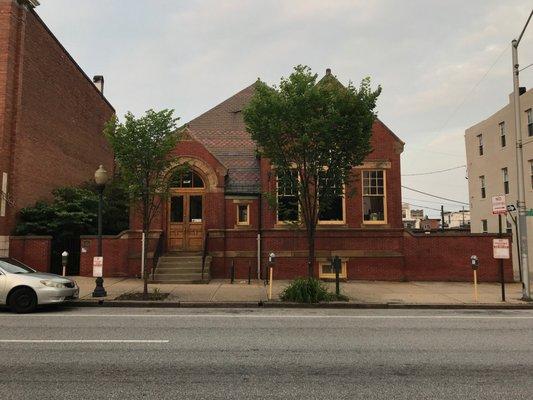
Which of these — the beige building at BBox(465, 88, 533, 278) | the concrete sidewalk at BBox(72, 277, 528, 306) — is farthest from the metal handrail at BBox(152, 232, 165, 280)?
the beige building at BBox(465, 88, 533, 278)

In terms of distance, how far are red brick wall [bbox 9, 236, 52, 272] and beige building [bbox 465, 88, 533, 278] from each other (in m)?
25.4

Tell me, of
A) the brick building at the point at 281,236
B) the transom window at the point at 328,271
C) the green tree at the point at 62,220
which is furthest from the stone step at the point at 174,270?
the transom window at the point at 328,271

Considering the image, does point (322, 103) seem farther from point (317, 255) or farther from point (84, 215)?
point (84, 215)

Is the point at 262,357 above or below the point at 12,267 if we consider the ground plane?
below

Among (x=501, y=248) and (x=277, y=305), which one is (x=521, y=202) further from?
(x=277, y=305)

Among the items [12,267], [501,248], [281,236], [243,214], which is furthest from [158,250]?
[501,248]

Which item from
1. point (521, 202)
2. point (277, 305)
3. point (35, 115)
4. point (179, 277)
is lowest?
point (277, 305)

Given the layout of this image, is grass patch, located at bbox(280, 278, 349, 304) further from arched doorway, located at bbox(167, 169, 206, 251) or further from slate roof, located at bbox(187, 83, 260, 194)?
arched doorway, located at bbox(167, 169, 206, 251)

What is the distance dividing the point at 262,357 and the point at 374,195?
13.5m

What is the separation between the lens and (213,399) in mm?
4871

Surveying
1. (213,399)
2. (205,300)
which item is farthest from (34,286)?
(213,399)

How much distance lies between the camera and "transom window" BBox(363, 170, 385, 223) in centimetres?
1912

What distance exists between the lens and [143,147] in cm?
1319

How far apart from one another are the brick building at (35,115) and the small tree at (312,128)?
37.3 feet
